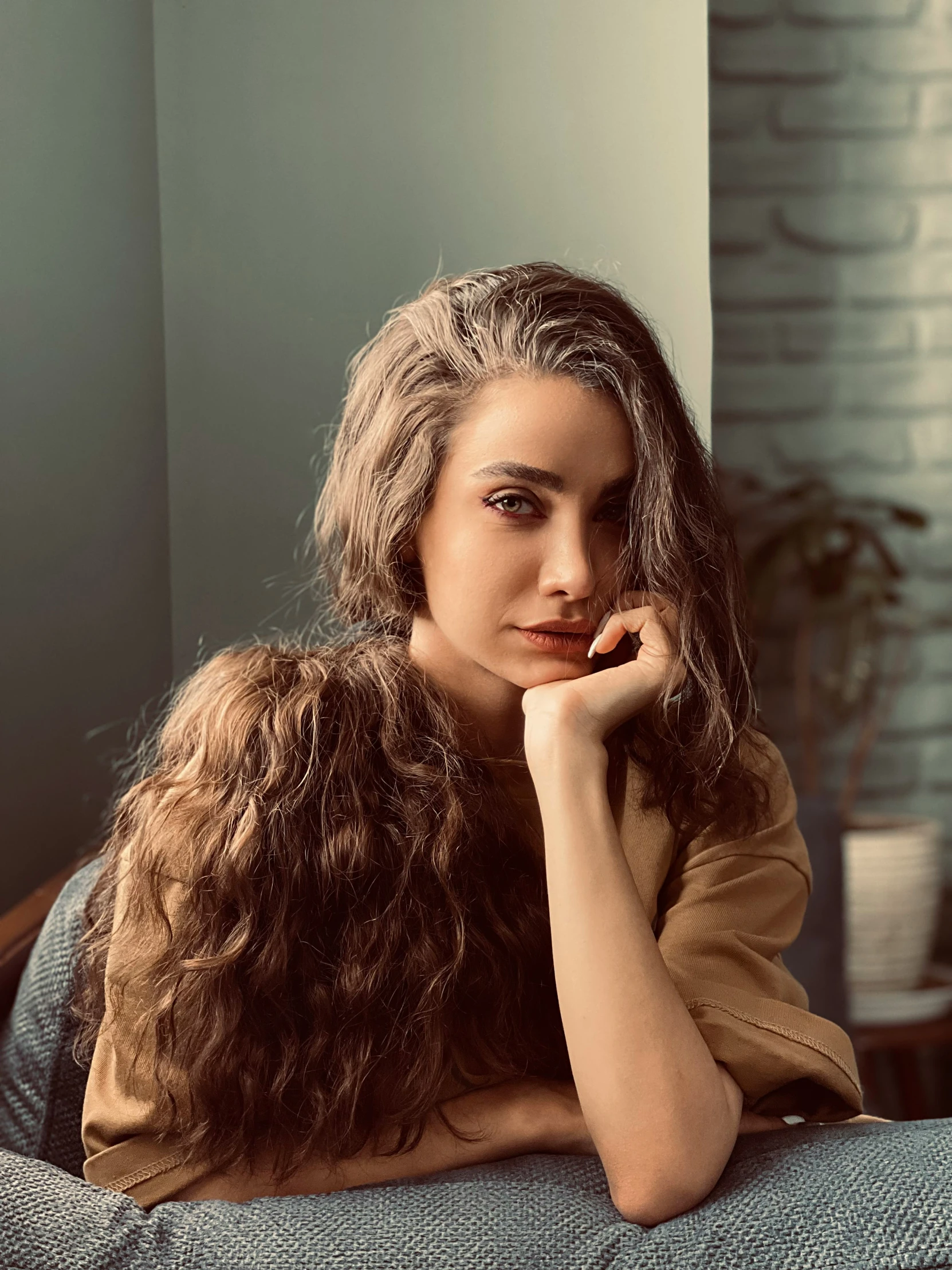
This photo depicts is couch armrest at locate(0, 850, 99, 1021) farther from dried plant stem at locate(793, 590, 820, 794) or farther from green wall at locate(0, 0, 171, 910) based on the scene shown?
dried plant stem at locate(793, 590, 820, 794)

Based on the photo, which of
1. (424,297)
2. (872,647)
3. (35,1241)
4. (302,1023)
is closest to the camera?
(35,1241)

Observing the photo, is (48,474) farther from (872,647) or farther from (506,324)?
(872,647)

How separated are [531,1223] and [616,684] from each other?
355mm

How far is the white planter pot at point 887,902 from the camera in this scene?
1.94 metres

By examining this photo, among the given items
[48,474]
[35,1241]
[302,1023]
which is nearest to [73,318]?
[48,474]

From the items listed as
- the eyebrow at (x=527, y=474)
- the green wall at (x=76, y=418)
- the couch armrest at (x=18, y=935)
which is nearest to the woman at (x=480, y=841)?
the eyebrow at (x=527, y=474)

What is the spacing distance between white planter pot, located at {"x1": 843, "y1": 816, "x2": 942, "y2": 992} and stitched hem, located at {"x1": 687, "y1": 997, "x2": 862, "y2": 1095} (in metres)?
1.16

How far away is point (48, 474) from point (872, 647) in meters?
1.40

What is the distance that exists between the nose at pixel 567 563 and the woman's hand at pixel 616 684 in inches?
2.1

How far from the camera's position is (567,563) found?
33.1 inches

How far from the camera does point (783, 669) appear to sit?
2145 mm

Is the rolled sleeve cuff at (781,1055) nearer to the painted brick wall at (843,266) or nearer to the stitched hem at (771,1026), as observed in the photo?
the stitched hem at (771,1026)

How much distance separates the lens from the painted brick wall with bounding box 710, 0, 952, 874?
2.06 meters

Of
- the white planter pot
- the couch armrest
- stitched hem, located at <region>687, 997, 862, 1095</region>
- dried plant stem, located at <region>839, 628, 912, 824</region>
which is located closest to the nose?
stitched hem, located at <region>687, 997, 862, 1095</region>
